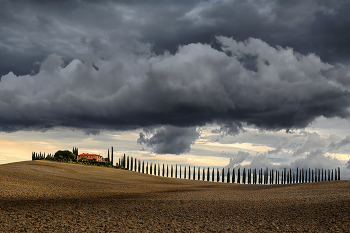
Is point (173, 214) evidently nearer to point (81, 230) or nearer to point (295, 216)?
point (81, 230)

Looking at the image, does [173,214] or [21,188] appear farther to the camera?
[21,188]

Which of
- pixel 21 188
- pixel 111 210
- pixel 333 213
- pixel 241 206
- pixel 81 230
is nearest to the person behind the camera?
pixel 81 230

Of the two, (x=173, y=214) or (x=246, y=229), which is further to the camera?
(x=173, y=214)

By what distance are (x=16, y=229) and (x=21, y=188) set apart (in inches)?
580

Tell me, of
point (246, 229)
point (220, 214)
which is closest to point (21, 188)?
point (220, 214)

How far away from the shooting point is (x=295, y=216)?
53.2 feet

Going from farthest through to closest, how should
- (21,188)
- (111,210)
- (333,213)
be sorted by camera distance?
(21,188) < (111,210) < (333,213)

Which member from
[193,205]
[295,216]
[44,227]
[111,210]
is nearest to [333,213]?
[295,216]

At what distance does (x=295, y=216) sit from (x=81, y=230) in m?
11.3

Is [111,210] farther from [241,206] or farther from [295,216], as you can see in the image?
[295,216]

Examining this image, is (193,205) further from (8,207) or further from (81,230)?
(8,207)

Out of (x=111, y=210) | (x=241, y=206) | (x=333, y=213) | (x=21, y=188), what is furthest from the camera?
(x=21, y=188)

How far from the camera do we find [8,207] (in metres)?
18.5

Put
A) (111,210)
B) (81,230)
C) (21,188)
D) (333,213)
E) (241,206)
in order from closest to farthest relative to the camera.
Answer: (81,230) < (333,213) < (111,210) < (241,206) < (21,188)
